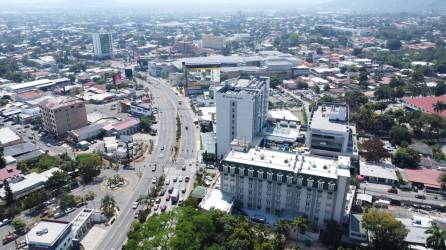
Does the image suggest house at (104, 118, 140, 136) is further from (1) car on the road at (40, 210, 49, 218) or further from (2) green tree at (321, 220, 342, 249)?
(2) green tree at (321, 220, 342, 249)

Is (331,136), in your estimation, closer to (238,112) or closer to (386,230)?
(238,112)

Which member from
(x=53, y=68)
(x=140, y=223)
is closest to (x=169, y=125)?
(x=140, y=223)

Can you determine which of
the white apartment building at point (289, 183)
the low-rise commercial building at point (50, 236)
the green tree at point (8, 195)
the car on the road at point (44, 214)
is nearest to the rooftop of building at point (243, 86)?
the white apartment building at point (289, 183)

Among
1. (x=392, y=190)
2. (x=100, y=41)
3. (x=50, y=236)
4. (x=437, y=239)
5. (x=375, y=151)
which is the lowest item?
(x=392, y=190)

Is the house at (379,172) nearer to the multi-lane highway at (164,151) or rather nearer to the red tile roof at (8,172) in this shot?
the multi-lane highway at (164,151)

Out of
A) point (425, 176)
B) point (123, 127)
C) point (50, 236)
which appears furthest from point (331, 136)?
point (123, 127)

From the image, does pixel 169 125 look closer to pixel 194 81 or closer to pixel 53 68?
pixel 194 81
